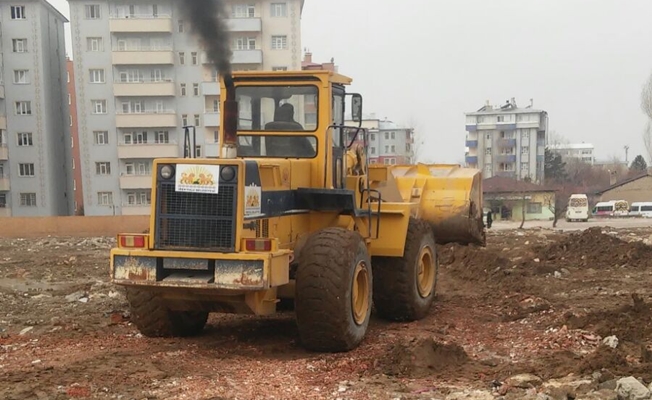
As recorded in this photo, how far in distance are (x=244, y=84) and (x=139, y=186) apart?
42.1m

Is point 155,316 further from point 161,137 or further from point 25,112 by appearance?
point 25,112

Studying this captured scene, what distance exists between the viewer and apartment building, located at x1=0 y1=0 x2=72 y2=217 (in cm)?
4928

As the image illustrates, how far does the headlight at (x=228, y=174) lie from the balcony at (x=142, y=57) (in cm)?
4360

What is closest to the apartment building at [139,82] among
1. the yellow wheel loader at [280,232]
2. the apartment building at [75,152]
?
the apartment building at [75,152]

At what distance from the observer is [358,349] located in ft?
24.7

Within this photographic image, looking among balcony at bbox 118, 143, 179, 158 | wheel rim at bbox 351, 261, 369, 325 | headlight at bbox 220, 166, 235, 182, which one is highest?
balcony at bbox 118, 143, 179, 158

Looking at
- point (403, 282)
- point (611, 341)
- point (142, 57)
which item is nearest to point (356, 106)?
point (403, 282)

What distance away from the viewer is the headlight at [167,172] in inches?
279

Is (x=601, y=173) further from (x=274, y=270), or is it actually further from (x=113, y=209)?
(x=274, y=270)

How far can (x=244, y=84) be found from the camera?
8391mm

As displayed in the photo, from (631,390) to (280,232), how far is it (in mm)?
3743

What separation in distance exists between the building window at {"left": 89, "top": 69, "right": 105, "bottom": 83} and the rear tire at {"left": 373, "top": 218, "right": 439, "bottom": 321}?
43.3 meters

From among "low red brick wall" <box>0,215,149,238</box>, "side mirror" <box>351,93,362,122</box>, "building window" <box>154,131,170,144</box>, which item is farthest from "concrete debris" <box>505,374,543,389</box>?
"building window" <box>154,131,170,144</box>

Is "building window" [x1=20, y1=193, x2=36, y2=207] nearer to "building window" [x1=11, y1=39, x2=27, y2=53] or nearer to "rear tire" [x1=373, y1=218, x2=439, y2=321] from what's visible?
"building window" [x1=11, y1=39, x2=27, y2=53]
